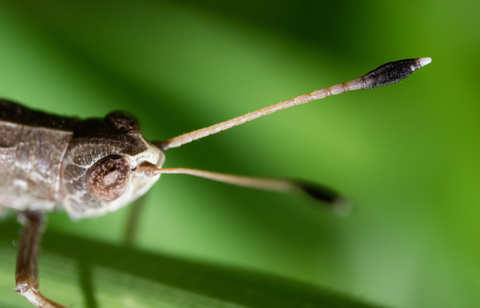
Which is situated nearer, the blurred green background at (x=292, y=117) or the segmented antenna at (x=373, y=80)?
the segmented antenna at (x=373, y=80)

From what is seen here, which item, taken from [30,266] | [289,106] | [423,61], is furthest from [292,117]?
[30,266]

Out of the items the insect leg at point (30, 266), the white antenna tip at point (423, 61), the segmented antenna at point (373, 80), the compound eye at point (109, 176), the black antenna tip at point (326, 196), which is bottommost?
the insect leg at point (30, 266)

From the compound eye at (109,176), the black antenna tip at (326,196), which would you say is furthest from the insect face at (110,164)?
the black antenna tip at (326,196)

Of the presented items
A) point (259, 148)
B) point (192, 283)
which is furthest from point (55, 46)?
point (192, 283)

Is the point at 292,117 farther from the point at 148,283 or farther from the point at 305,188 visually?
the point at 148,283

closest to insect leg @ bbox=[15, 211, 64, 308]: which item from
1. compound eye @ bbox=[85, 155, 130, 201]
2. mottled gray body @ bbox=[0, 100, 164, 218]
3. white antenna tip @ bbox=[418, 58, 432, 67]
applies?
mottled gray body @ bbox=[0, 100, 164, 218]

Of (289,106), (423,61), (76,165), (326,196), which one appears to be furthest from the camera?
(326,196)

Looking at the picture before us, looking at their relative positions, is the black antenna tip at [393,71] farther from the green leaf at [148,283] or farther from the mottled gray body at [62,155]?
the mottled gray body at [62,155]
